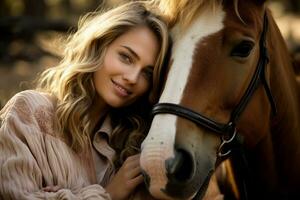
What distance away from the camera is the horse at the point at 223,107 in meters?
2.27

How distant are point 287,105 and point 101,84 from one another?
94 cm

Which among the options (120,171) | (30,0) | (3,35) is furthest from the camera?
(30,0)

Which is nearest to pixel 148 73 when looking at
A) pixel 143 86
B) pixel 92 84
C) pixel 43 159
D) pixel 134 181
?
pixel 143 86

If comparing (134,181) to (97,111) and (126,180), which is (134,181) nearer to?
(126,180)

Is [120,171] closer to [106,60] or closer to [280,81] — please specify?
[106,60]

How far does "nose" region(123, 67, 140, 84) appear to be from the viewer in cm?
259

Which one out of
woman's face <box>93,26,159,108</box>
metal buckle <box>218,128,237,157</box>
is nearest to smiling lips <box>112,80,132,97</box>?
woman's face <box>93,26,159,108</box>

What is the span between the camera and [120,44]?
267cm

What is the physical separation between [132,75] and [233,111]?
474mm

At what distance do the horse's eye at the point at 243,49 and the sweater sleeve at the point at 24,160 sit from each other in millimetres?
820

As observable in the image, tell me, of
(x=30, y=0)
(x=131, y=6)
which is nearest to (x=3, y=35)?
(x=30, y=0)

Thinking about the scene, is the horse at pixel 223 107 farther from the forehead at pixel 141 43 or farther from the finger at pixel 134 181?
the finger at pixel 134 181

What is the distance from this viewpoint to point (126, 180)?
8.29ft

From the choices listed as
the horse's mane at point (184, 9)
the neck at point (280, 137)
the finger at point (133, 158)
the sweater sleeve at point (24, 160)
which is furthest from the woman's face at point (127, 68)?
the neck at point (280, 137)
